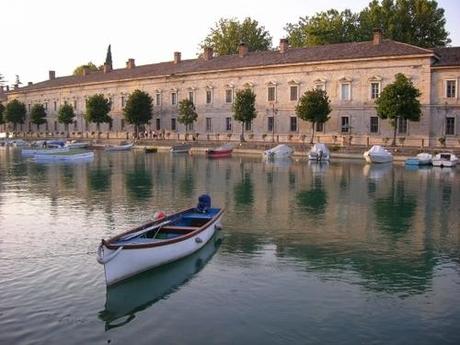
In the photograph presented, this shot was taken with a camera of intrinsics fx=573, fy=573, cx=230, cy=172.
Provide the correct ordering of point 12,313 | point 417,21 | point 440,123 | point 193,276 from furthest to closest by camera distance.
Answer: point 417,21, point 440,123, point 193,276, point 12,313

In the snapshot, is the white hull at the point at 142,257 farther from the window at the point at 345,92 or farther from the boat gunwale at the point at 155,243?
the window at the point at 345,92

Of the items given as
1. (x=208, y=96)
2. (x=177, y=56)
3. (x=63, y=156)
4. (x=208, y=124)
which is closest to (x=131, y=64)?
(x=177, y=56)

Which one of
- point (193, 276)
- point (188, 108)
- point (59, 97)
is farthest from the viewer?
point (59, 97)

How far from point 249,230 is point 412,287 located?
7137mm

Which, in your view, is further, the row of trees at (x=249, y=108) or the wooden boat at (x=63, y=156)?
the wooden boat at (x=63, y=156)

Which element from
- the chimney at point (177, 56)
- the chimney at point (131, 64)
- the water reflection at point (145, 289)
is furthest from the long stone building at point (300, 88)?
the water reflection at point (145, 289)

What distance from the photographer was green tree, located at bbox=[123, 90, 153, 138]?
238 ft

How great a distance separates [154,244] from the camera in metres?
13.5

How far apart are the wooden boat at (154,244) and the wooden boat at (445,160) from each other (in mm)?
30129

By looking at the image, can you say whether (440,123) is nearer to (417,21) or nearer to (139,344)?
(417,21)

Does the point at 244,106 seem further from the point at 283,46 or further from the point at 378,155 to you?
the point at 378,155

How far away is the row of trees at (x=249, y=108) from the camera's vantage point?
161ft

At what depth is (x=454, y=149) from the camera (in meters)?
48.4

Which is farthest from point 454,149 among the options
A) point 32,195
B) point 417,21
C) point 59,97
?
point 59,97
